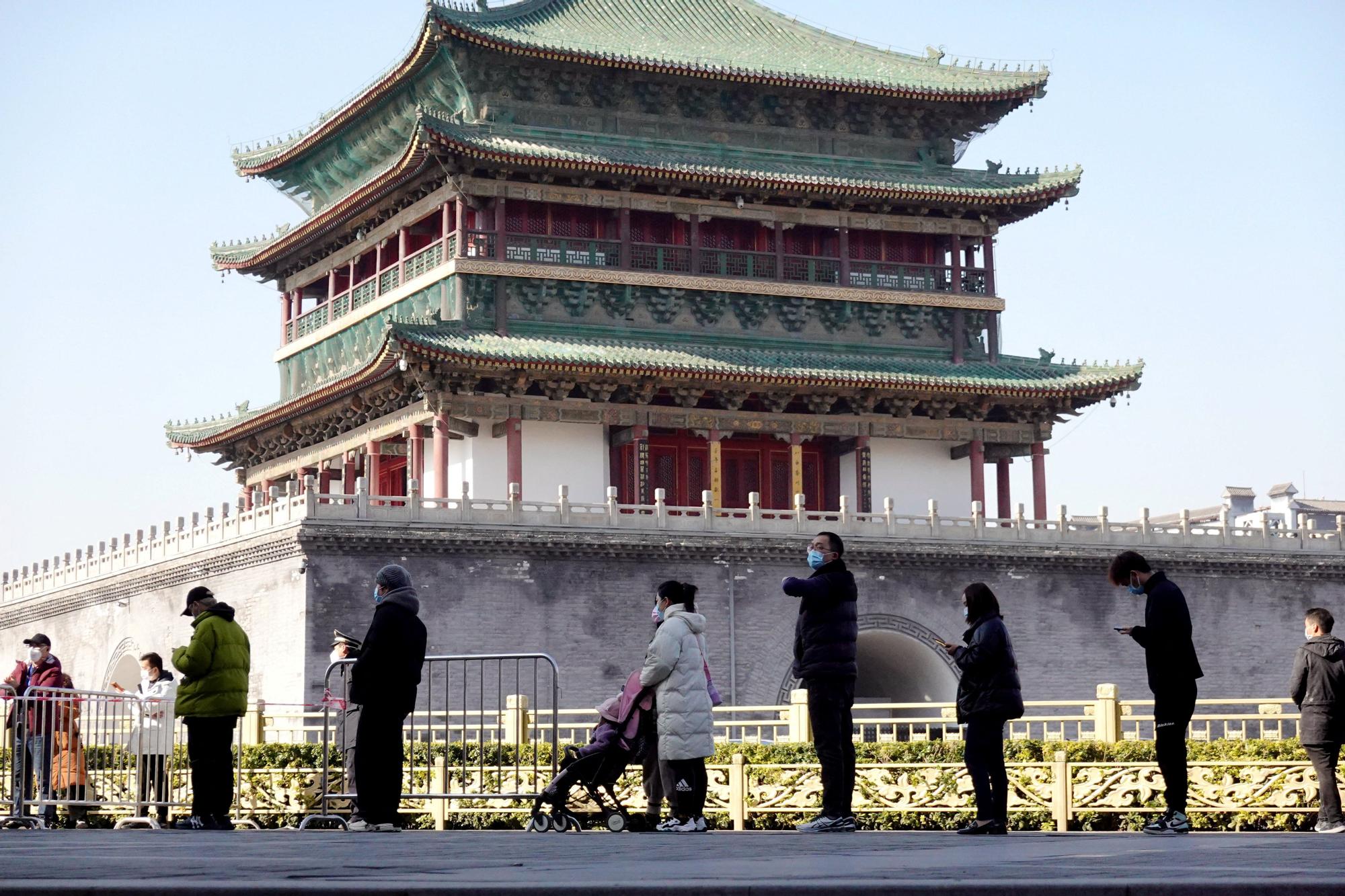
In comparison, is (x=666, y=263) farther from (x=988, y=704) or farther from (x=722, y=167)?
(x=988, y=704)

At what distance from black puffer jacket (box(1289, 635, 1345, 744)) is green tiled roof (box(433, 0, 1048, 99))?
2375cm

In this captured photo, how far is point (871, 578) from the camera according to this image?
109ft

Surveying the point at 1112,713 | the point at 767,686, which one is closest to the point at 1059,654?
the point at 767,686

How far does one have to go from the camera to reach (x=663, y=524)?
32.0 metres

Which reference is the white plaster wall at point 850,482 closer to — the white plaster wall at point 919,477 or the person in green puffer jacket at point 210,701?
the white plaster wall at point 919,477

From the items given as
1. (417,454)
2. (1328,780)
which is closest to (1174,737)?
(1328,780)

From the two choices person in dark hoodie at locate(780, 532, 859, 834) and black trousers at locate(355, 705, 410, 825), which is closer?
black trousers at locate(355, 705, 410, 825)

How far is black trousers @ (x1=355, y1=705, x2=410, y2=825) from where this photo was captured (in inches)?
503

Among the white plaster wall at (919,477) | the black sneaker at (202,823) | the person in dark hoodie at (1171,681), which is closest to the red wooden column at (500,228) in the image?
the white plaster wall at (919,477)

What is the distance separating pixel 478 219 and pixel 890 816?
1923cm

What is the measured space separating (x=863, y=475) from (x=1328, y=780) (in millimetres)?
22275

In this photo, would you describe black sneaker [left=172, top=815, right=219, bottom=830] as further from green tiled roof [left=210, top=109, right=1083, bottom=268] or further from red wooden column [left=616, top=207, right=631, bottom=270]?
red wooden column [left=616, top=207, right=631, bottom=270]

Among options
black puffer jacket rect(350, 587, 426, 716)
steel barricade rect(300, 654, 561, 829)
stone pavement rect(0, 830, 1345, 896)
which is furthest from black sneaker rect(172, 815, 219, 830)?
stone pavement rect(0, 830, 1345, 896)

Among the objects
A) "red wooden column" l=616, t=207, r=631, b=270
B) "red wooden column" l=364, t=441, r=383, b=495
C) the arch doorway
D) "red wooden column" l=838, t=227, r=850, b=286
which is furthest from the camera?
"red wooden column" l=838, t=227, r=850, b=286
